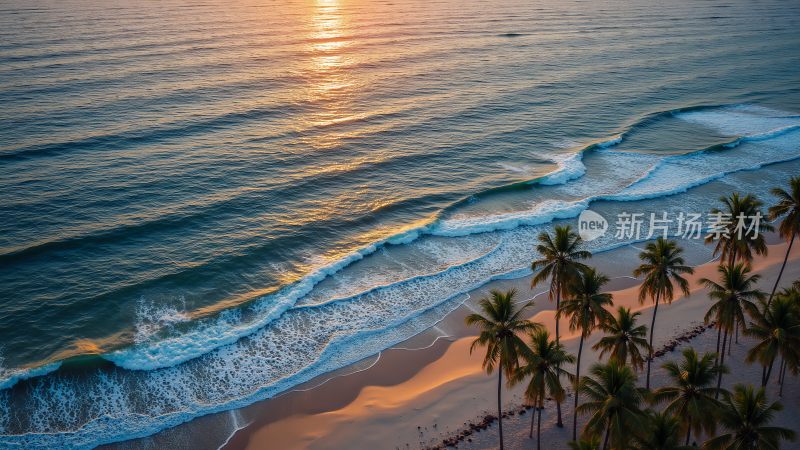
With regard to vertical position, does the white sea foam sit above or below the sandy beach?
above

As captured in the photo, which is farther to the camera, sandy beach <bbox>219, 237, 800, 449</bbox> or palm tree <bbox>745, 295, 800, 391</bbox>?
sandy beach <bbox>219, 237, 800, 449</bbox>

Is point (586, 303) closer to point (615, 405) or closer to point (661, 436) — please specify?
point (615, 405)

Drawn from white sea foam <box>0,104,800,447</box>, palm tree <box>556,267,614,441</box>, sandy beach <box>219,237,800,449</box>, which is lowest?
sandy beach <box>219,237,800,449</box>

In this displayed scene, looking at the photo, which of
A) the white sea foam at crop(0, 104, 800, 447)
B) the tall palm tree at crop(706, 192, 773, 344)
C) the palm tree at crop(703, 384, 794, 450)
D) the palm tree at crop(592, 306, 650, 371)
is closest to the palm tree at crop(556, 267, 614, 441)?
the palm tree at crop(592, 306, 650, 371)

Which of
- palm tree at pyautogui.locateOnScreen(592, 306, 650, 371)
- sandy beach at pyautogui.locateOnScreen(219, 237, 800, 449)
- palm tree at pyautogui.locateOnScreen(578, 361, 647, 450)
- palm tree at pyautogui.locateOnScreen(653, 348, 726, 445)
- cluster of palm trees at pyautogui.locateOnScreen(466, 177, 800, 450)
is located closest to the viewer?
cluster of palm trees at pyautogui.locateOnScreen(466, 177, 800, 450)

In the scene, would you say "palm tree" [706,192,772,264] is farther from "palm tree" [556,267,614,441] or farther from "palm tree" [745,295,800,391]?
"palm tree" [556,267,614,441]

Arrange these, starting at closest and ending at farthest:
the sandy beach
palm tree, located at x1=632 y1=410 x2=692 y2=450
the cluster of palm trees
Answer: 1. palm tree, located at x1=632 y1=410 x2=692 y2=450
2. the cluster of palm trees
3. the sandy beach
